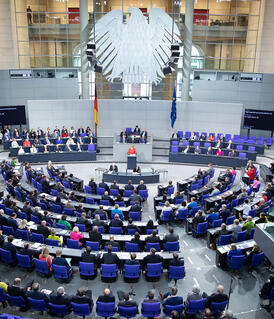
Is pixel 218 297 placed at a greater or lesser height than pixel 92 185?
lesser

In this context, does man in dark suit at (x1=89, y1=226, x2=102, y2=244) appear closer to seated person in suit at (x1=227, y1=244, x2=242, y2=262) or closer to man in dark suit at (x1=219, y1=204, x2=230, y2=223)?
seated person in suit at (x1=227, y1=244, x2=242, y2=262)

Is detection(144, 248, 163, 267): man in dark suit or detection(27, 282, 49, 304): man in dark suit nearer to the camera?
detection(27, 282, 49, 304): man in dark suit

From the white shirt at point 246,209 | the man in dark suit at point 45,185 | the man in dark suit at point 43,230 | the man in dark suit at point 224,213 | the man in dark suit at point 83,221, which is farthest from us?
the man in dark suit at point 45,185

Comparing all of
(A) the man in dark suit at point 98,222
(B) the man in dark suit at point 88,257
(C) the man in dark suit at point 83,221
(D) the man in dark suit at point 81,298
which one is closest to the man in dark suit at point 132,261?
(B) the man in dark suit at point 88,257

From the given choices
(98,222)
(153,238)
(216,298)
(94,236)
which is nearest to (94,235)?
(94,236)

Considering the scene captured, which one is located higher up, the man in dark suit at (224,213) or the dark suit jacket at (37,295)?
the man in dark suit at (224,213)

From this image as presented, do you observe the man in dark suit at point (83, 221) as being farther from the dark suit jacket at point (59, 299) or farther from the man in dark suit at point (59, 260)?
the dark suit jacket at point (59, 299)

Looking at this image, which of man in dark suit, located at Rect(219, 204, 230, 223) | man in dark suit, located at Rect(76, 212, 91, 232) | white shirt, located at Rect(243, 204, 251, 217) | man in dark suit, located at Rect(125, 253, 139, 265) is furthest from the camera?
white shirt, located at Rect(243, 204, 251, 217)

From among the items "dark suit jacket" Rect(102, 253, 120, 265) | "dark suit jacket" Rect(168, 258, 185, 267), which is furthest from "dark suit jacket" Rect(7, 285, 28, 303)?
"dark suit jacket" Rect(168, 258, 185, 267)

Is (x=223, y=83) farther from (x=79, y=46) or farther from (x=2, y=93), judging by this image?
(x=2, y=93)

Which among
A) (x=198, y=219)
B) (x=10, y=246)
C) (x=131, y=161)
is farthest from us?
(x=131, y=161)

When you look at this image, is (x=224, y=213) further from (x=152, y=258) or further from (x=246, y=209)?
(x=152, y=258)

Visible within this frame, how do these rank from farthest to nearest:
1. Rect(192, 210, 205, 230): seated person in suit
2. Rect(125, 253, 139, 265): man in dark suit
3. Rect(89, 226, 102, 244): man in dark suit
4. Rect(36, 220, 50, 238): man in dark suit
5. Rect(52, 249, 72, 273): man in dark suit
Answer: Rect(192, 210, 205, 230): seated person in suit, Rect(36, 220, 50, 238): man in dark suit, Rect(89, 226, 102, 244): man in dark suit, Rect(125, 253, 139, 265): man in dark suit, Rect(52, 249, 72, 273): man in dark suit

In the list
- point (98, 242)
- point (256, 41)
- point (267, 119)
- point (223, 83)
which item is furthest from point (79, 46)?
point (98, 242)
